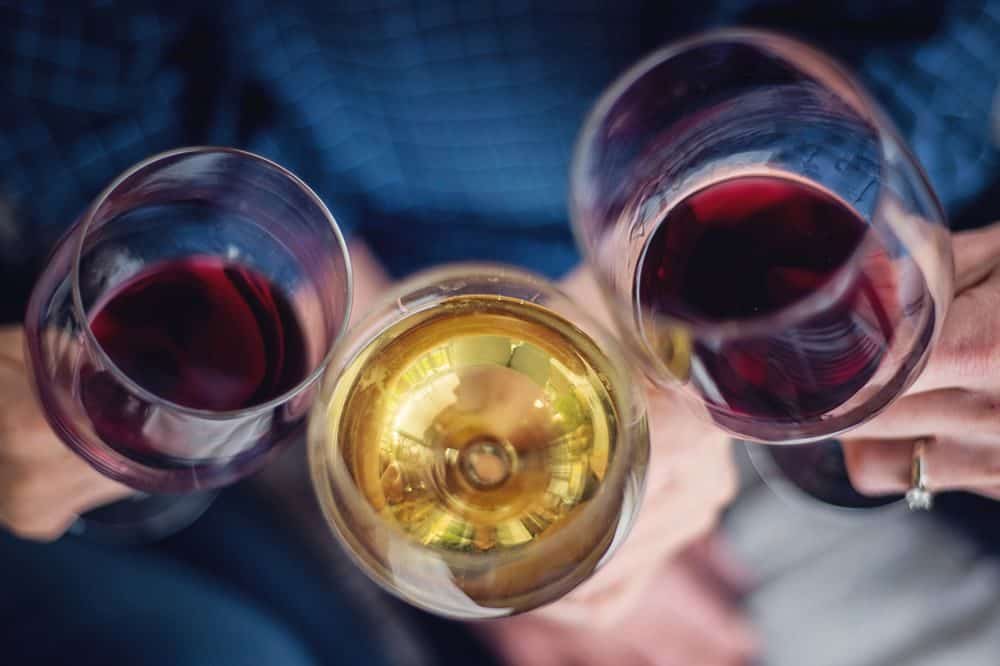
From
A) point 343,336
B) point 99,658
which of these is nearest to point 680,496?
point 343,336

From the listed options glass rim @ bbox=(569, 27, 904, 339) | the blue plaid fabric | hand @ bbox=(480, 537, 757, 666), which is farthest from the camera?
hand @ bbox=(480, 537, 757, 666)

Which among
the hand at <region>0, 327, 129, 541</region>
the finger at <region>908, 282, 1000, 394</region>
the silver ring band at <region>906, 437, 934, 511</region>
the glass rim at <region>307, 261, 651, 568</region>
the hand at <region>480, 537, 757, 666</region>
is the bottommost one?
the hand at <region>480, 537, 757, 666</region>

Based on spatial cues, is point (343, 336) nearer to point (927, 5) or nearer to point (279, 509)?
point (927, 5)

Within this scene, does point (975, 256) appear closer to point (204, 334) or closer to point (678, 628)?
point (204, 334)

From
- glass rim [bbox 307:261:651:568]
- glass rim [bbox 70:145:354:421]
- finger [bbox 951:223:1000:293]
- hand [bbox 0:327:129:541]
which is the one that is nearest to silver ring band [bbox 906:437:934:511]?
finger [bbox 951:223:1000:293]

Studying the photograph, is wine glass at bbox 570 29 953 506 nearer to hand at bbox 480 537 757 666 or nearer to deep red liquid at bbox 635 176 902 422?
deep red liquid at bbox 635 176 902 422

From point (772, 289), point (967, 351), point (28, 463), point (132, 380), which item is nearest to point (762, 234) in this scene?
point (772, 289)

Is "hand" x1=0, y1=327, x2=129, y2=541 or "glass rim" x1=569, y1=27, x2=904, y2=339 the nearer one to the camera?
"glass rim" x1=569, y1=27, x2=904, y2=339

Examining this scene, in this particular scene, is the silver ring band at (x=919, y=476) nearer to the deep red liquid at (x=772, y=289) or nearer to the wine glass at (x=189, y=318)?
the deep red liquid at (x=772, y=289)
